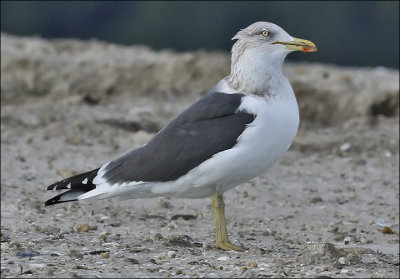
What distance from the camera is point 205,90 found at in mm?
10875

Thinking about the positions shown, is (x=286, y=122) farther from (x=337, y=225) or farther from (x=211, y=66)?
(x=211, y=66)

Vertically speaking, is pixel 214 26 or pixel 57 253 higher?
pixel 214 26

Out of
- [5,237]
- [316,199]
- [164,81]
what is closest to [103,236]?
[5,237]

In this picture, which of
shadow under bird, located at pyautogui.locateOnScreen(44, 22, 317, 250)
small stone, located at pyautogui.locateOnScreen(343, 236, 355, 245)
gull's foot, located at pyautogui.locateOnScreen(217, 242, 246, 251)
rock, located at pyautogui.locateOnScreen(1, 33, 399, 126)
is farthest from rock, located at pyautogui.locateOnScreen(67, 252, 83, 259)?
rock, located at pyautogui.locateOnScreen(1, 33, 399, 126)

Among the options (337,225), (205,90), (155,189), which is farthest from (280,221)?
(205,90)

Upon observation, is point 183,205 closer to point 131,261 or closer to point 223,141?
point 223,141

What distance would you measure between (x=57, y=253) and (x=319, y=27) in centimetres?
2670

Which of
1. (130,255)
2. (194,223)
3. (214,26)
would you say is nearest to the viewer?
(130,255)

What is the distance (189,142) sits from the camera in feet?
17.9

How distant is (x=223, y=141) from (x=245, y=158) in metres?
0.17

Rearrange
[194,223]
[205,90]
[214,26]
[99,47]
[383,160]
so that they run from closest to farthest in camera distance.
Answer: [194,223] < [383,160] < [205,90] < [99,47] < [214,26]

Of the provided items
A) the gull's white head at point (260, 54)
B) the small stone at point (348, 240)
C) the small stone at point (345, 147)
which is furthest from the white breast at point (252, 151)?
the small stone at point (345, 147)

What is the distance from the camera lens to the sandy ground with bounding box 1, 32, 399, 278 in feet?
16.7

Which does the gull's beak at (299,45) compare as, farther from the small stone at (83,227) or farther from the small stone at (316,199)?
the small stone at (316,199)
